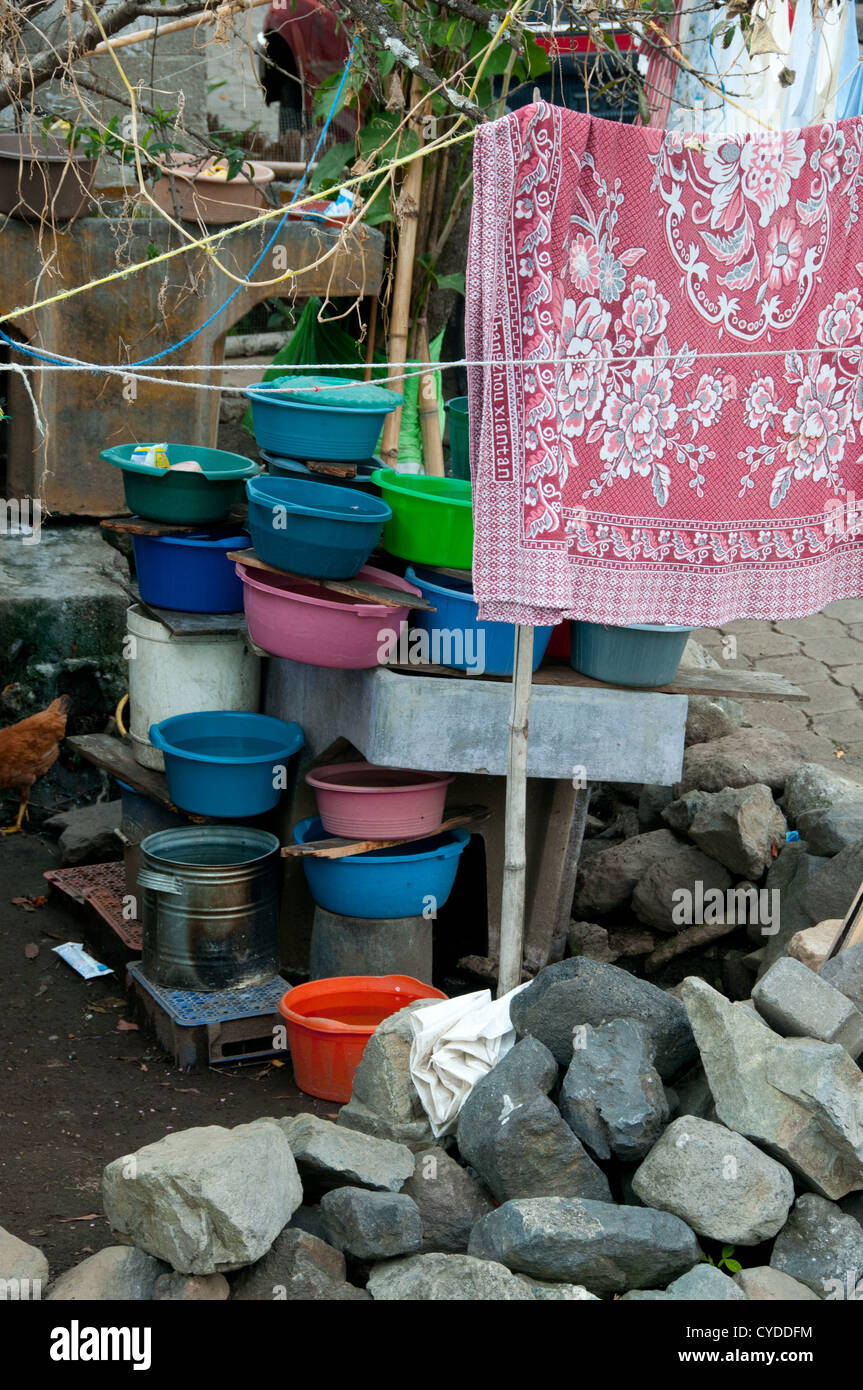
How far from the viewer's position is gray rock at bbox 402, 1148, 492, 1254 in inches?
136

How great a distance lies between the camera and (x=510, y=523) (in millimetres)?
3830

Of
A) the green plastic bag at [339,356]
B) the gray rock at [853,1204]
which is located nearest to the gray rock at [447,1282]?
the gray rock at [853,1204]

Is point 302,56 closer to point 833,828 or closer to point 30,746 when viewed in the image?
point 30,746

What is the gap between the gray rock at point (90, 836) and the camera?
6270 mm

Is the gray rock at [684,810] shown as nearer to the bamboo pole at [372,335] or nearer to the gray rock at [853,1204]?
the gray rock at [853,1204]

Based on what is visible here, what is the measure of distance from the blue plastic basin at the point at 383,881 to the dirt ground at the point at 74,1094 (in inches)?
24.6

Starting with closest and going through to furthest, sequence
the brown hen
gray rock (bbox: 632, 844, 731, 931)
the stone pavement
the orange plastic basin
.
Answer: the orange plastic basin, gray rock (bbox: 632, 844, 731, 931), the brown hen, the stone pavement

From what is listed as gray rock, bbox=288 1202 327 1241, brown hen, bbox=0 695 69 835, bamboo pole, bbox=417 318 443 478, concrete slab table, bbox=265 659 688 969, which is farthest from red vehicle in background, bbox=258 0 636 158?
gray rock, bbox=288 1202 327 1241

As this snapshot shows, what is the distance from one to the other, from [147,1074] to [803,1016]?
7.68 feet

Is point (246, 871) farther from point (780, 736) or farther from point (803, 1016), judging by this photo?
point (780, 736)

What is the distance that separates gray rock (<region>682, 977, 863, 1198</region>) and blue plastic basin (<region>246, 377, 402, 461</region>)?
2.52 m

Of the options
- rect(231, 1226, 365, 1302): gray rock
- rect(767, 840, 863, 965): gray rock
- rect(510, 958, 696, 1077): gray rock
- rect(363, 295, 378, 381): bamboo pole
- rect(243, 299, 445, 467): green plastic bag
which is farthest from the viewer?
rect(363, 295, 378, 381): bamboo pole

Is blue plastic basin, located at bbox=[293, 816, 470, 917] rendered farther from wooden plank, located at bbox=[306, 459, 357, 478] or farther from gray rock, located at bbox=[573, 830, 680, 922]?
wooden plank, located at bbox=[306, 459, 357, 478]

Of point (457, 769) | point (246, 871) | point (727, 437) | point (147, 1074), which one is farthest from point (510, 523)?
point (147, 1074)
